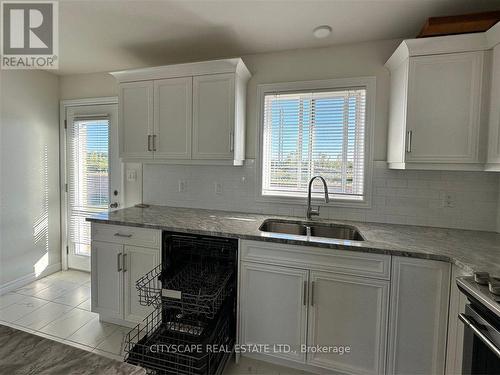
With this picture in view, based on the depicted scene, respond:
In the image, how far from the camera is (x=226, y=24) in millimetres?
2062

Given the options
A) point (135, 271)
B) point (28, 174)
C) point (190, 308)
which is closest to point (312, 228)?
point (190, 308)

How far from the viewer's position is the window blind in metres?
2.37

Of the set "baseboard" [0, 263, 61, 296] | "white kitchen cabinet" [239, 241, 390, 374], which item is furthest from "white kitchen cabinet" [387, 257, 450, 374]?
"baseboard" [0, 263, 61, 296]

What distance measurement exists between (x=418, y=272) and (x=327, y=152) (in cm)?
125

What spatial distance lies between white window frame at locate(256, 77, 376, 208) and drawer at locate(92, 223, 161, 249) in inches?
41.2

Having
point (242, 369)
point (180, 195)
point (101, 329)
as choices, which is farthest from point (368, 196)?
point (101, 329)

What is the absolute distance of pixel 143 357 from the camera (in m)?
1.71

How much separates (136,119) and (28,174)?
1.63 metres

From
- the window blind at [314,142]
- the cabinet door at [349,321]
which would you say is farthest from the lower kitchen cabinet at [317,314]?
the window blind at [314,142]

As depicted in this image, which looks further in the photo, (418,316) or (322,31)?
(322,31)

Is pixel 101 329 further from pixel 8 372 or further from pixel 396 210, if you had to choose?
pixel 396 210

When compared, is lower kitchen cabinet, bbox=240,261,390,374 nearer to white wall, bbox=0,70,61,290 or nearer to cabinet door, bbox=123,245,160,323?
cabinet door, bbox=123,245,160,323

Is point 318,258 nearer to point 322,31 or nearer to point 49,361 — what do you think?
point 49,361

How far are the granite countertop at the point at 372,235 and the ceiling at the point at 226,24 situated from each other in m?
1.58
